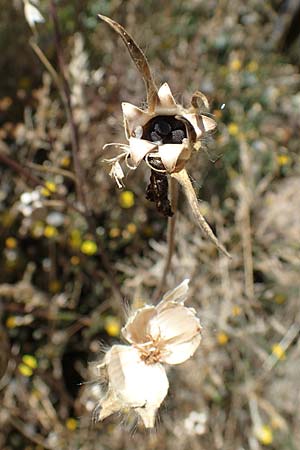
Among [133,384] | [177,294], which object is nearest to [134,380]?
[133,384]

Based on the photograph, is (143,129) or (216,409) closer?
(143,129)

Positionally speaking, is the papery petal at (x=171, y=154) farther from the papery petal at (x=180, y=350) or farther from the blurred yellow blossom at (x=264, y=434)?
the blurred yellow blossom at (x=264, y=434)

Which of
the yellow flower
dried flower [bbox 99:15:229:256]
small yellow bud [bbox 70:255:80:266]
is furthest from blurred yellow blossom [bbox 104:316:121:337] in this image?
dried flower [bbox 99:15:229:256]

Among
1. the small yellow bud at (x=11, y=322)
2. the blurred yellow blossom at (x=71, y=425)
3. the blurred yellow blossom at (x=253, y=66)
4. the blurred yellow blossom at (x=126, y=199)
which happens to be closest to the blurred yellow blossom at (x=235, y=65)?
the blurred yellow blossom at (x=253, y=66)

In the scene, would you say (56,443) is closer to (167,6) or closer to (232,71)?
(232,71)

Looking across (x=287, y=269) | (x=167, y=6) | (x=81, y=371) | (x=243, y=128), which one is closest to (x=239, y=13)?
(x=167, y=6)

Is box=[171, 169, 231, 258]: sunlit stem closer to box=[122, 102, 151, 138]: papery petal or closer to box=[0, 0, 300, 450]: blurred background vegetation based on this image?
box=[122, 102, 151, 138]: papery petal
